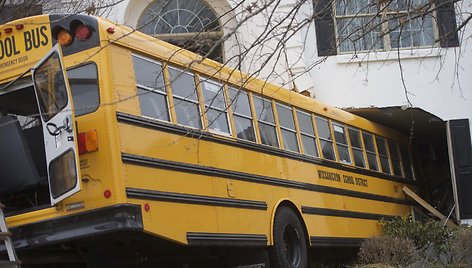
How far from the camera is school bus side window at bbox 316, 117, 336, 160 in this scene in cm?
976

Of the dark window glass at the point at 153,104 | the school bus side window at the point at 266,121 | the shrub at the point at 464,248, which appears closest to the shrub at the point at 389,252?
the shrub at the point at 464,248

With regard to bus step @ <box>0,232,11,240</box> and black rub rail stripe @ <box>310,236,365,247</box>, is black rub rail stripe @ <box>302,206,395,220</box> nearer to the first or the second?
black rub rail stripe @ <box>310,236,365,247</box>

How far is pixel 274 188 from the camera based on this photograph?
814cm

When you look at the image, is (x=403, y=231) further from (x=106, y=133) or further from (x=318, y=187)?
(x=106, y=133)

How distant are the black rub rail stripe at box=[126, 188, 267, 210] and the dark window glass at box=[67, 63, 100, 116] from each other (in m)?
0.84

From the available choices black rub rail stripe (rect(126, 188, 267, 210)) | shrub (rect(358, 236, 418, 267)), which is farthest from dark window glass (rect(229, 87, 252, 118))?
shrub (rect(358, 236, 418, 267))

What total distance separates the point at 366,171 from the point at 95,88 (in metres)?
6.07

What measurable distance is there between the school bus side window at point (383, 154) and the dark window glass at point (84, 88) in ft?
22.7

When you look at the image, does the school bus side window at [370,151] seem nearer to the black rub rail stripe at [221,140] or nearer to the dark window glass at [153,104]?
the black rub rail stripe at [221,140]

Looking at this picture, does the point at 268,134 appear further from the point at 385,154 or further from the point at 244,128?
the point at 385,154

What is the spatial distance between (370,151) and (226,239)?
5221mm

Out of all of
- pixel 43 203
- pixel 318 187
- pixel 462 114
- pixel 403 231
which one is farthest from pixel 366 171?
pixel 43 203

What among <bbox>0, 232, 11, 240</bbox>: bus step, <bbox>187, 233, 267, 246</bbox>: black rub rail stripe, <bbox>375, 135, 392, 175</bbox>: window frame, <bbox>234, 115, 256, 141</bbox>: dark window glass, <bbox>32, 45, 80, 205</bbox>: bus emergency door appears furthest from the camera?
<bbox>375, 135, 392, 175</bbox>: window frame

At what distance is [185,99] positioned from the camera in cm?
688
